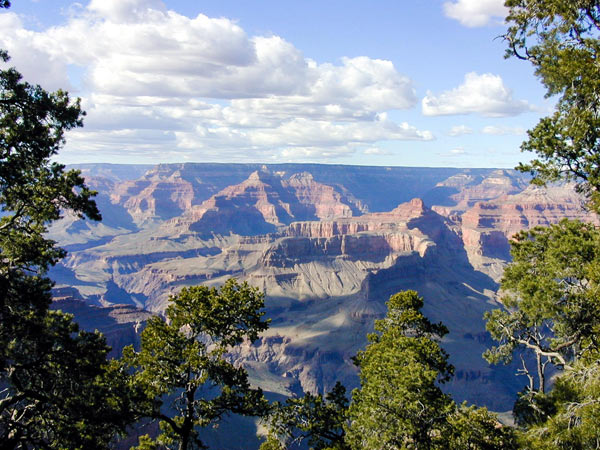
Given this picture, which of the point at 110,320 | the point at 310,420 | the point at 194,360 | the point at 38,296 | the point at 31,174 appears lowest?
the point at 110,320

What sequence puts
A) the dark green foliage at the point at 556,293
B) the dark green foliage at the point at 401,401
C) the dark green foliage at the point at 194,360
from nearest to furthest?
the dark green foliage at the point at 194,360, the dark green foliage at the point at 401,401, the dark green foliage at the point at 556,293

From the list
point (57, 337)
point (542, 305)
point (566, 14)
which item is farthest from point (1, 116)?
point (542, 305)

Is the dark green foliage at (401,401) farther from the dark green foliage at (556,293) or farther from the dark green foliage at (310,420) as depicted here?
the dark green foliage at (556,293)

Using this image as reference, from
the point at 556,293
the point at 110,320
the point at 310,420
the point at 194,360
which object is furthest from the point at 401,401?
the point at 110,320

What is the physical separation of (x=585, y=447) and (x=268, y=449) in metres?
14.1

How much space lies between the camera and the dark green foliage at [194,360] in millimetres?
19125

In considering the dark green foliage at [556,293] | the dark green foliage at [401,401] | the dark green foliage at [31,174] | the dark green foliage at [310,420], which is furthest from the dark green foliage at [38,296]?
the dark green foliage at [556,293]

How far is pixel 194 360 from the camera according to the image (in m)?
18.6

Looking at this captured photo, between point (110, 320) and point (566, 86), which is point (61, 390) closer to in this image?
point (566, 86)

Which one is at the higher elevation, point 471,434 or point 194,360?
point 194,360

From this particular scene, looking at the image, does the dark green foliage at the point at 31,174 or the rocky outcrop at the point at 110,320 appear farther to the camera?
the rocky outcrop at the point at 110,320

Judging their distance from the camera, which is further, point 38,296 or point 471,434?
point 471,434

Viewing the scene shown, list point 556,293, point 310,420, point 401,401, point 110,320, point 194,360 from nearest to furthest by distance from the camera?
point 194,360, point 401,401, point 556,293, point 310,420, point 110,320

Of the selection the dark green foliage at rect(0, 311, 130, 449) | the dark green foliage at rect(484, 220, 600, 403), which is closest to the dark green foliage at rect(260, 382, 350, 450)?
the dark green foliage at rect(0, 311, 130, 449)
